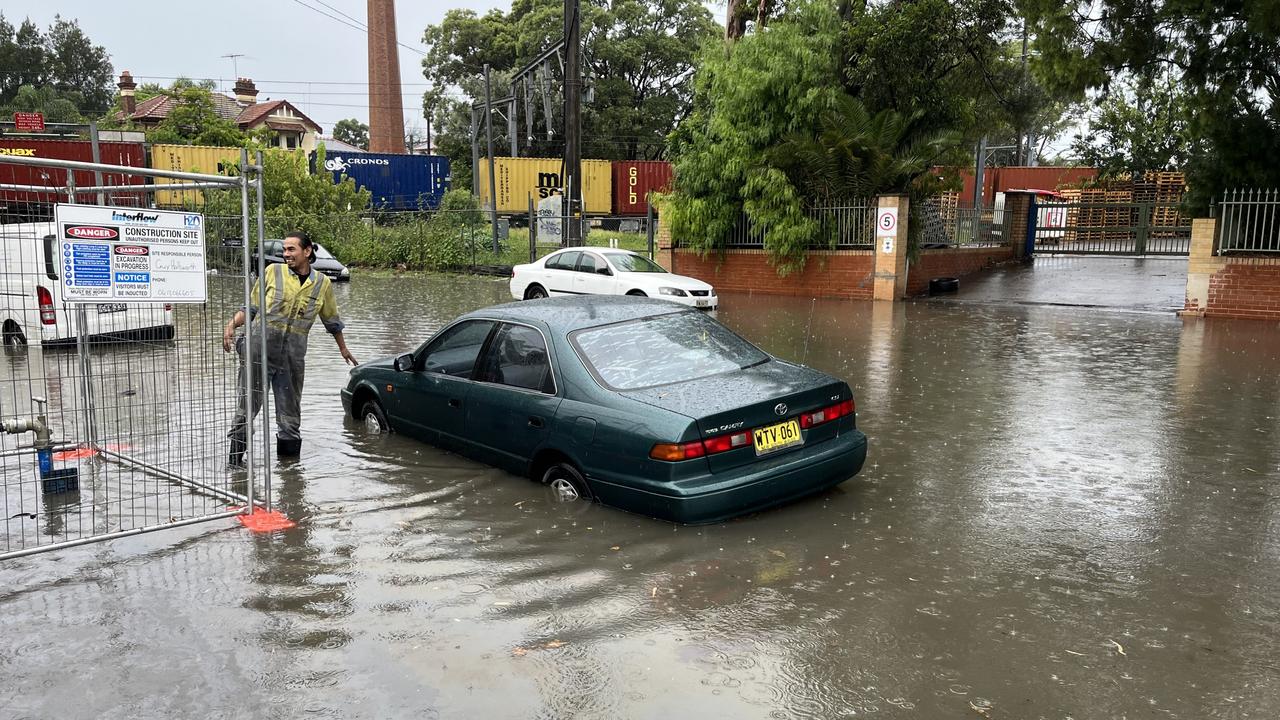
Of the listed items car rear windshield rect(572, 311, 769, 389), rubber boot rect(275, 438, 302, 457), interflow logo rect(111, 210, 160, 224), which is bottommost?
rubber boot rect(275, 438, 302, 457)

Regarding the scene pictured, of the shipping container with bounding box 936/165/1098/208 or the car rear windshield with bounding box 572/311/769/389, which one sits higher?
the shipping container with bounding box 936/165/1098/208

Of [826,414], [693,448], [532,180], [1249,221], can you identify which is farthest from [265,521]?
[532,180]

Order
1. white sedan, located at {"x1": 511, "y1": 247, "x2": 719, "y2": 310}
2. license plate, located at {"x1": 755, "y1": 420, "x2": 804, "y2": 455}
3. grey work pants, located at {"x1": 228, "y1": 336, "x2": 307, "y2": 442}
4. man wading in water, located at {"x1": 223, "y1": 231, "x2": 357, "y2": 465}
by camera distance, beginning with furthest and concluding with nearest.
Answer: white sedan, located at {"x1": 511, "y1": 247, "x2": 719, "y2": 310} < grey work pants, located at {"x1": 228, "y1": 336, "x2": 307, "y2": 442} < man wading in water, located at {"x1": 223, "y1": 231, "x2": 357, "y2": 465} < license plate, located at {"x1": 755, "y1": 420, "x2": 804, "y2": 455}

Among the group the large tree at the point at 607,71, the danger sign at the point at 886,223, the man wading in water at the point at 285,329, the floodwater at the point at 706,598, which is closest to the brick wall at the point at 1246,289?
the danger sign at the point at 886,223

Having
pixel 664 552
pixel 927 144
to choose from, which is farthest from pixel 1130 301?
pixel 664 552

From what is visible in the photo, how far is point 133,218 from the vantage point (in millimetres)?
5223

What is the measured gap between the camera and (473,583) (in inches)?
199

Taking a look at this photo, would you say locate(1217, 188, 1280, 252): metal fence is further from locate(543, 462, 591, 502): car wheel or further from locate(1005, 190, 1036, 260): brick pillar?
locate(543, 462, 591, 502): car wheel

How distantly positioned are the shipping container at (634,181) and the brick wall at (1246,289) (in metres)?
29.1

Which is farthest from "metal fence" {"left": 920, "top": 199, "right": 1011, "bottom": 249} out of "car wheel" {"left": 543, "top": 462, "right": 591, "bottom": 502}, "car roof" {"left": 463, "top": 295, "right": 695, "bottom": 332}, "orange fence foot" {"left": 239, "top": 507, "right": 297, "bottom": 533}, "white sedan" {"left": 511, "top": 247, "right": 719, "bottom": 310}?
"orange fence foot" {"left": 239, "top": 507, "right": 297, "bottom": 533}

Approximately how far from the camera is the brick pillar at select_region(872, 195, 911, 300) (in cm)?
2112

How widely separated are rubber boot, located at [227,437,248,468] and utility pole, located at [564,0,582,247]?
46.4 feet

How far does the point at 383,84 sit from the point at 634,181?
27.1 m

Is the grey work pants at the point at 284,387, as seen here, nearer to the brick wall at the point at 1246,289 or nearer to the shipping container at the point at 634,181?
the brick wall at the point at 1246,289
